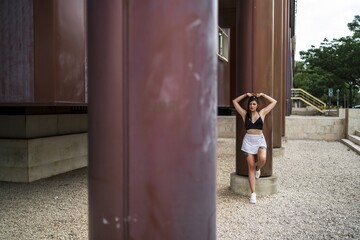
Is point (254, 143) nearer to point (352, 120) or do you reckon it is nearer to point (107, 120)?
point (107, 120)

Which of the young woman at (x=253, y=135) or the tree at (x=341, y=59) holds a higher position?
the tree at (x=341, y=59)

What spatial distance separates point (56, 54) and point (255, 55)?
3.41 metres

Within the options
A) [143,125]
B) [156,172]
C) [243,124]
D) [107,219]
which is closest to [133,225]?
[107,219]

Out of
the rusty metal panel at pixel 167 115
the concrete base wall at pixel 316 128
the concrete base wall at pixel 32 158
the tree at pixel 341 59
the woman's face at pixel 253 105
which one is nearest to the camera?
the rusty metal panel at pixel 167 115

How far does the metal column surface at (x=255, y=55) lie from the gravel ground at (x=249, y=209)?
1.04 m

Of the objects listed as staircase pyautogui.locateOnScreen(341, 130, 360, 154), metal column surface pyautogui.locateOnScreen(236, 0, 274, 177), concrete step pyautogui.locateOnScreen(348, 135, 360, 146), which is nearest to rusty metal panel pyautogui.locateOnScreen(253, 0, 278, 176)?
metal column surface pyautogui.locateOnScreen(236, 0, 274, 177)

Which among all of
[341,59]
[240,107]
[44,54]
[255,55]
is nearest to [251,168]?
[240,107]

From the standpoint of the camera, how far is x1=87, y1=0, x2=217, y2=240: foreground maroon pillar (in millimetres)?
1841

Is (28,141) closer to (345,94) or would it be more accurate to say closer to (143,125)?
(143,125)

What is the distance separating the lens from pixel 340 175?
8.94 meters

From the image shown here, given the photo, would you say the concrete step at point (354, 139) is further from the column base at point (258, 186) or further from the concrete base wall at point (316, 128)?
the column base at point (258, 186)

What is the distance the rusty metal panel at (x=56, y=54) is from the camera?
5.57 meters

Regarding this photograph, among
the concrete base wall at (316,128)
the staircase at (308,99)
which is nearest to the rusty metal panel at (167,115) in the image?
the concrete base wall at (316,128)

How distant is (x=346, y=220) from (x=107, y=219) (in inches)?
173
